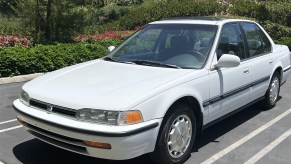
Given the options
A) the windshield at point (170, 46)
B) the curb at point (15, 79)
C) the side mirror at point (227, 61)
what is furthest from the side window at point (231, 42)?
the curb at point (15, 79)

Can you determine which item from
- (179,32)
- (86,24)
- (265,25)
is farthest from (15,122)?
(265,25)

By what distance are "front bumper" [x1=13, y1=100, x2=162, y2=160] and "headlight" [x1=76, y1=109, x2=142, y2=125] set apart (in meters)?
0.05

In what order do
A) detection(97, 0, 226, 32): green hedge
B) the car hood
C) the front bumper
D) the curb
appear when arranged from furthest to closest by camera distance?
1. detection(97, 0, 226, 32): green hedge
2. the curb
3. the car hood
4. the front bumper

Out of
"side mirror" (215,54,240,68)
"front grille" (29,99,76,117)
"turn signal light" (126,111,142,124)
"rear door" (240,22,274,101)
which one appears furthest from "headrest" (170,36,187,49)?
"front grille" (29,99,76,117)

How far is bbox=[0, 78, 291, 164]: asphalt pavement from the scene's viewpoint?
4289mm

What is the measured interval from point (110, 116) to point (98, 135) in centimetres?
20

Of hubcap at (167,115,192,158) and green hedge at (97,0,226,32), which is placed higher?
hubcap at (167,115,192,158)

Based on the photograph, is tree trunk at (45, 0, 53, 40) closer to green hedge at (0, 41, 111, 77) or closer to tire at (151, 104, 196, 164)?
green hedge at (0, 41, 111, 77)

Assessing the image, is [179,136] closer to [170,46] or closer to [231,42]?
[170,46]

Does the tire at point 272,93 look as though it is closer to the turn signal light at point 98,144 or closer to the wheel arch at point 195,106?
the wheel arch at point 195,106

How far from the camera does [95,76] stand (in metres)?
4.26

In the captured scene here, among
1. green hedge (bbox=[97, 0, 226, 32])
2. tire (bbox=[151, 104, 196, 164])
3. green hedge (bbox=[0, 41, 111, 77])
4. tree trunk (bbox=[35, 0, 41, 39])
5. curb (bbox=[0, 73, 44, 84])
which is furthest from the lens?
green hedge (bbox=[97, 0, 226, 32])

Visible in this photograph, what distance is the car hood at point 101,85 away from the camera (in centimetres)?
356

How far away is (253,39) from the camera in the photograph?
5.76 metres
